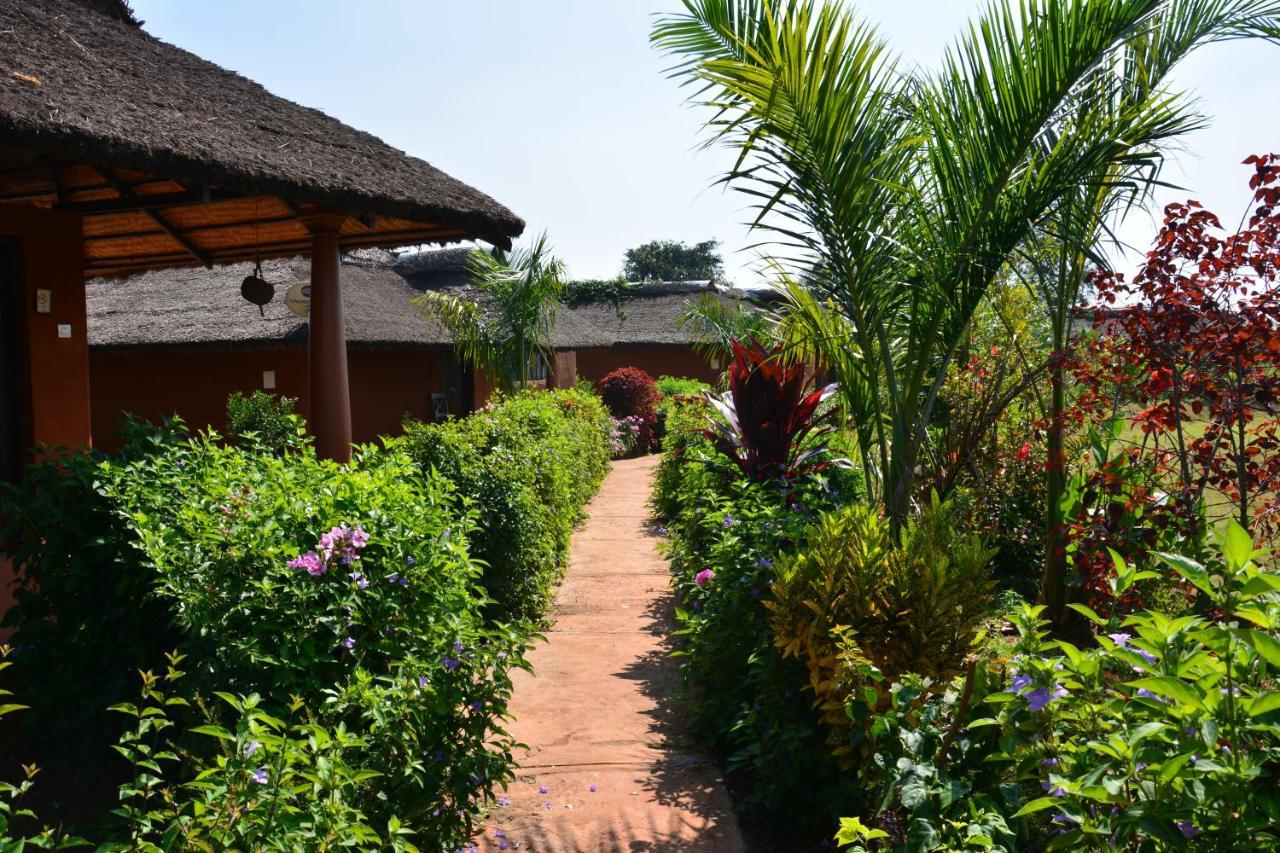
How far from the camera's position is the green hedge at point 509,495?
19.5ft

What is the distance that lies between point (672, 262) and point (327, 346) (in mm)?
67636

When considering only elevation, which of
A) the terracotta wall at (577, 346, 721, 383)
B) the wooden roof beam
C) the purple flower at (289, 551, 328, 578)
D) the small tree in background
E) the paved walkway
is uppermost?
the small tree in background

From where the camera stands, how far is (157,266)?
8.76m

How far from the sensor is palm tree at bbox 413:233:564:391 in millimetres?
Result: 15321

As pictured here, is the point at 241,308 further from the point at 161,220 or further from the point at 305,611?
the point at 305,611

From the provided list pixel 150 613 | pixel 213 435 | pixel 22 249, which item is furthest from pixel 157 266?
pixel 150 613

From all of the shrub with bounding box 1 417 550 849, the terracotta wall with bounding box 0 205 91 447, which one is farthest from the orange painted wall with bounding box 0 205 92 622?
the shrub with bounding box 1 417 550 849

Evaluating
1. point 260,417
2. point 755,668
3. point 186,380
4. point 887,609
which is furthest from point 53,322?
point 186,380

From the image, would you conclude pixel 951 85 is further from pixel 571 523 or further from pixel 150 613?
pixel 571 523

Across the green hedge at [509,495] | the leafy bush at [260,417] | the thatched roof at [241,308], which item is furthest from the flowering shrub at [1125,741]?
the thatched roof at [241,308]

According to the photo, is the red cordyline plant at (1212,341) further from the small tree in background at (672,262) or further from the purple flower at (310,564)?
the small tree in background at (672,262)

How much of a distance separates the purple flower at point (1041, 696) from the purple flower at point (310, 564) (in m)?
1.96

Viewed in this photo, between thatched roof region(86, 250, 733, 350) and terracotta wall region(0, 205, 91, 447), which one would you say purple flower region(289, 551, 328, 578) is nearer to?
terracotta wall region(0, 205, 91, 447)

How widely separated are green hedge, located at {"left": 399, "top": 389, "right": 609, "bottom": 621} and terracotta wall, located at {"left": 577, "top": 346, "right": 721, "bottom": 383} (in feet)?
72.5
